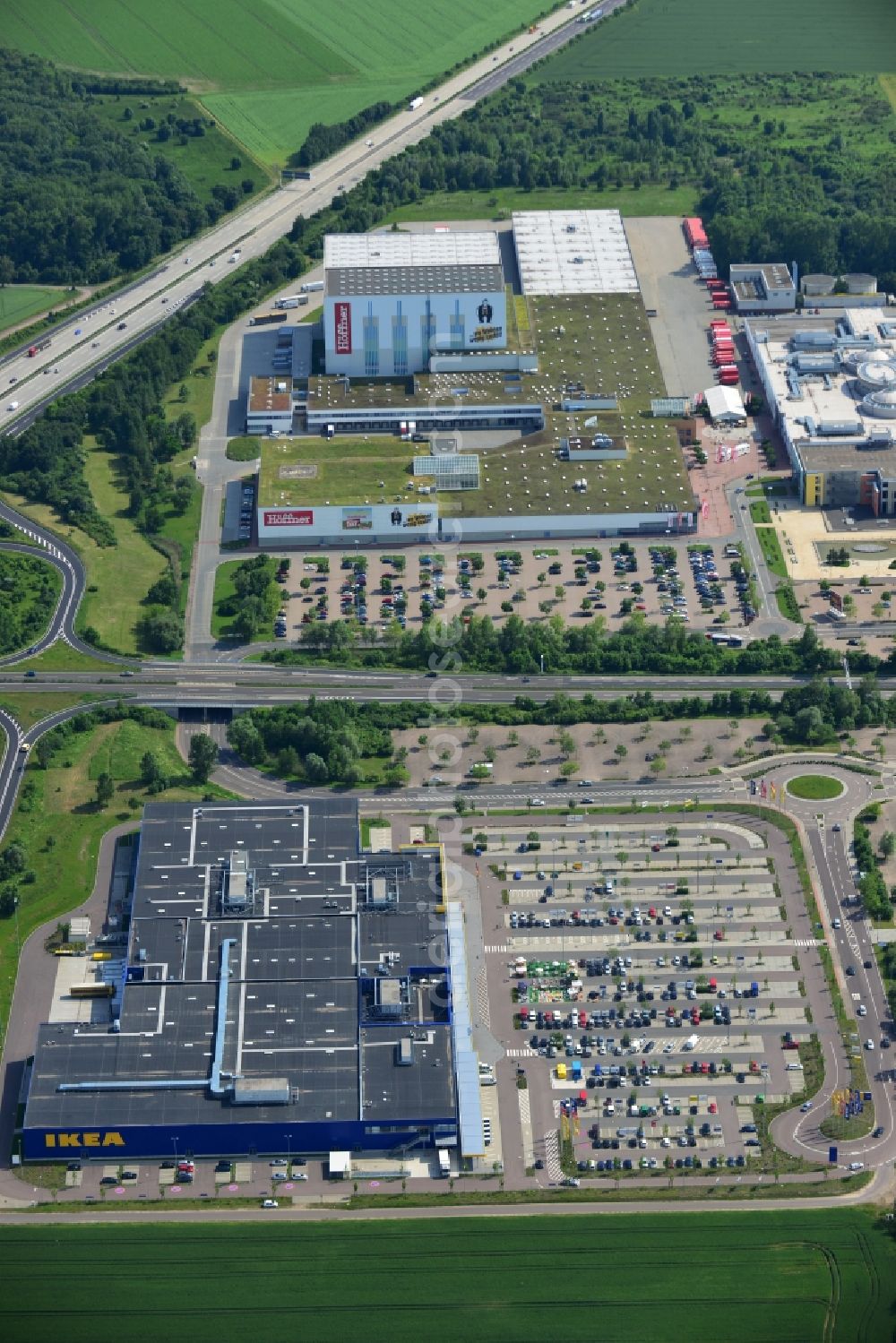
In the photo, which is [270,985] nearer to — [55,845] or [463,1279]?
[55,845]

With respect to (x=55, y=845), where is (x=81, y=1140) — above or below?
below

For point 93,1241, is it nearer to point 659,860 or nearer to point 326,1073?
point 326,1073

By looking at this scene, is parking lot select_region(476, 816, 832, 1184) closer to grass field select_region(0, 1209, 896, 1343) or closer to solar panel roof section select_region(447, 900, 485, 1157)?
solar panel roof section select_region(447, 900, 485, 1157)

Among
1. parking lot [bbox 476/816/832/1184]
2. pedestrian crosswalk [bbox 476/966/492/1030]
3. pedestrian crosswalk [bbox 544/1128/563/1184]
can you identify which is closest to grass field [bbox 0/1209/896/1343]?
pedestrian crosswalk [bbox 544/1128/563/1184]

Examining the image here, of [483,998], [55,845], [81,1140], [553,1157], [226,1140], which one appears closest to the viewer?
[81,1140]

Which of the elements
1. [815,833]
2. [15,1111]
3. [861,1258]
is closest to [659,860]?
[815,833]

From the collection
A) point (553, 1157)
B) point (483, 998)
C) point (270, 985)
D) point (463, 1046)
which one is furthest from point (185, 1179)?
point (483, 998)
